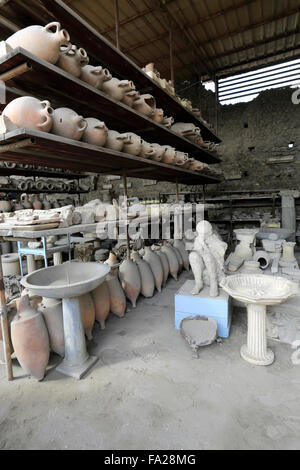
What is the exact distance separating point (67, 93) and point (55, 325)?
1.80 m

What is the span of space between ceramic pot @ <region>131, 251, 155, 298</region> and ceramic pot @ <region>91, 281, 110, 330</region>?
2.00 ft

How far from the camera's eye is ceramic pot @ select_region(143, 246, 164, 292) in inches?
121

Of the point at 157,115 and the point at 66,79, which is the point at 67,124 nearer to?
the point at 66,79

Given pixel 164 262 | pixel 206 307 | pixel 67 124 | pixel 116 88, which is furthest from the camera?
pixel 164 262

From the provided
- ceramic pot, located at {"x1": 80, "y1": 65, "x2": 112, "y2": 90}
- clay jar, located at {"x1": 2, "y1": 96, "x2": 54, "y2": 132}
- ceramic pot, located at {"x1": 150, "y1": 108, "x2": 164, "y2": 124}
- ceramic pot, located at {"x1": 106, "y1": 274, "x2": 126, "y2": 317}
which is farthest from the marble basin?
ceramic pot, located at {"x1": 150, "y1": 108, "x2": 164, "y2": 124}

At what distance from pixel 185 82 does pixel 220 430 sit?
8.35m

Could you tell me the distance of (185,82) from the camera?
7.38 m

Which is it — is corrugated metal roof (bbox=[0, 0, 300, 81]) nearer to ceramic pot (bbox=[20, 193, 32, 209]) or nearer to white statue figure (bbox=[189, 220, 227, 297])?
ceramic pot (bbox=[20, 193, 32, 209])

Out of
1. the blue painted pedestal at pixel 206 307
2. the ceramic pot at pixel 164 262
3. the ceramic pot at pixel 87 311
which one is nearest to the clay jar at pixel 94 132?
the ceramic pot at pixel 87 311

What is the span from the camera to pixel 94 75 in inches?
72.8

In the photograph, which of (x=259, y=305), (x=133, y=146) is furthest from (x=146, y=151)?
(x=259, y=305)

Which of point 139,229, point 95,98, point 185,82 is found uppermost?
point 185,82
